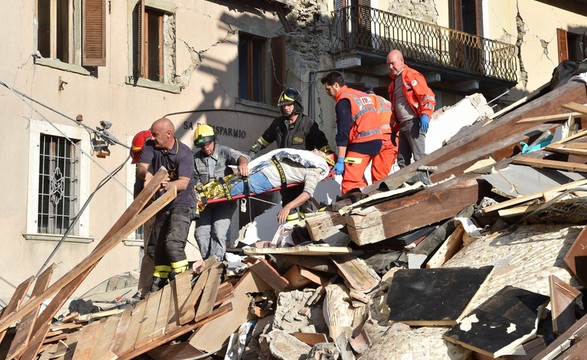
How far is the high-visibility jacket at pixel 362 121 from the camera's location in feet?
36.6

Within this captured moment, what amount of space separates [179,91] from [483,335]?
13588 millimetres

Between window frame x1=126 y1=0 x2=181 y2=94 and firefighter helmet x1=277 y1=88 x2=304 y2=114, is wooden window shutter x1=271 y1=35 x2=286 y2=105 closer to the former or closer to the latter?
window frame x1=126 y1=0 x2=181 y2=94

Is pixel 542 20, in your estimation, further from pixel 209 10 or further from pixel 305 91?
pixel 209 10

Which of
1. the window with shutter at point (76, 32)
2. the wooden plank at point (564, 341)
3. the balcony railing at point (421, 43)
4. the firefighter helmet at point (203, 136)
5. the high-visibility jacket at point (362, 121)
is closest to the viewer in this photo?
the wooden plank at point (564, 341)

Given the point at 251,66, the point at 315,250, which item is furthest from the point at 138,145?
the point at 251,66

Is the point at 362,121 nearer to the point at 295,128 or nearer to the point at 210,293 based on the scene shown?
the point at 295,128

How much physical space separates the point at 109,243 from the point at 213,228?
252 centimetres

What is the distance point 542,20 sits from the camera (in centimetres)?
2838

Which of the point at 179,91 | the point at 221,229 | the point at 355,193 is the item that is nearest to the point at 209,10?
the point at 179,91

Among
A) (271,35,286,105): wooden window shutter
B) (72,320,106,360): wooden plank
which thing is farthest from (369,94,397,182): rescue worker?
(271,35,286,105): wooden window shutter

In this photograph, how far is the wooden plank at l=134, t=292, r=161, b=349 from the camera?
8.66 meters

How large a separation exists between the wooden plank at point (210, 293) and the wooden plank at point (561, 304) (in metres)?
2.83

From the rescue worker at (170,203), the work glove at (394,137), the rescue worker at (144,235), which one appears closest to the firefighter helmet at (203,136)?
the rescue worker at (144,235)

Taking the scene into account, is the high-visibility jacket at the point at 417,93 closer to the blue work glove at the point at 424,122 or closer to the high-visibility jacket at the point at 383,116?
the blue work glove at the point at 424,122
